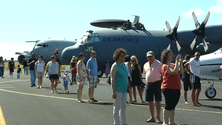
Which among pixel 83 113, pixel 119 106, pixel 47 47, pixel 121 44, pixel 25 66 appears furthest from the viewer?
pixel 47 47

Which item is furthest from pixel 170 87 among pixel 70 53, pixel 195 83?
pixel 70 53

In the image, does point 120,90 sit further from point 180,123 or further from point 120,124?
point 180,123

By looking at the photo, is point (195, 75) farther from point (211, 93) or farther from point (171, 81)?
point (171, 81)

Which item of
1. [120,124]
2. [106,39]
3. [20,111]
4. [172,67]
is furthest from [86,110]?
[106,39]

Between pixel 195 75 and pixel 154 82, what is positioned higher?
pixel 195 75

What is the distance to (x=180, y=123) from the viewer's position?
797 centimetres

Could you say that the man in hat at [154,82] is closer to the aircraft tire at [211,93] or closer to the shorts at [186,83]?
the shorts at [186,83]

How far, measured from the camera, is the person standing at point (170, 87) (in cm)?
725

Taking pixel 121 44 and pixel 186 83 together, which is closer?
pixel 186 83

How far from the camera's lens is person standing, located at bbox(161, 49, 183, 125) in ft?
23.8

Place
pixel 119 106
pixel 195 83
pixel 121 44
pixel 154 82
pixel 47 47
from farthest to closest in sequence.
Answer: pixel 47 47, pixel 121 44, pixel 195 83, pixel 154 82, pixel 119 106

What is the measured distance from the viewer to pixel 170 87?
7.37 metres

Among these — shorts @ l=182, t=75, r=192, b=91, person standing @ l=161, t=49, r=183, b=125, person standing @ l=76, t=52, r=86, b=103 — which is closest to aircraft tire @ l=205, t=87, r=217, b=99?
Answer: shorts @ l=182, t=75, r=192, b=91

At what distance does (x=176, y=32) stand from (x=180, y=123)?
1915 centimetres
